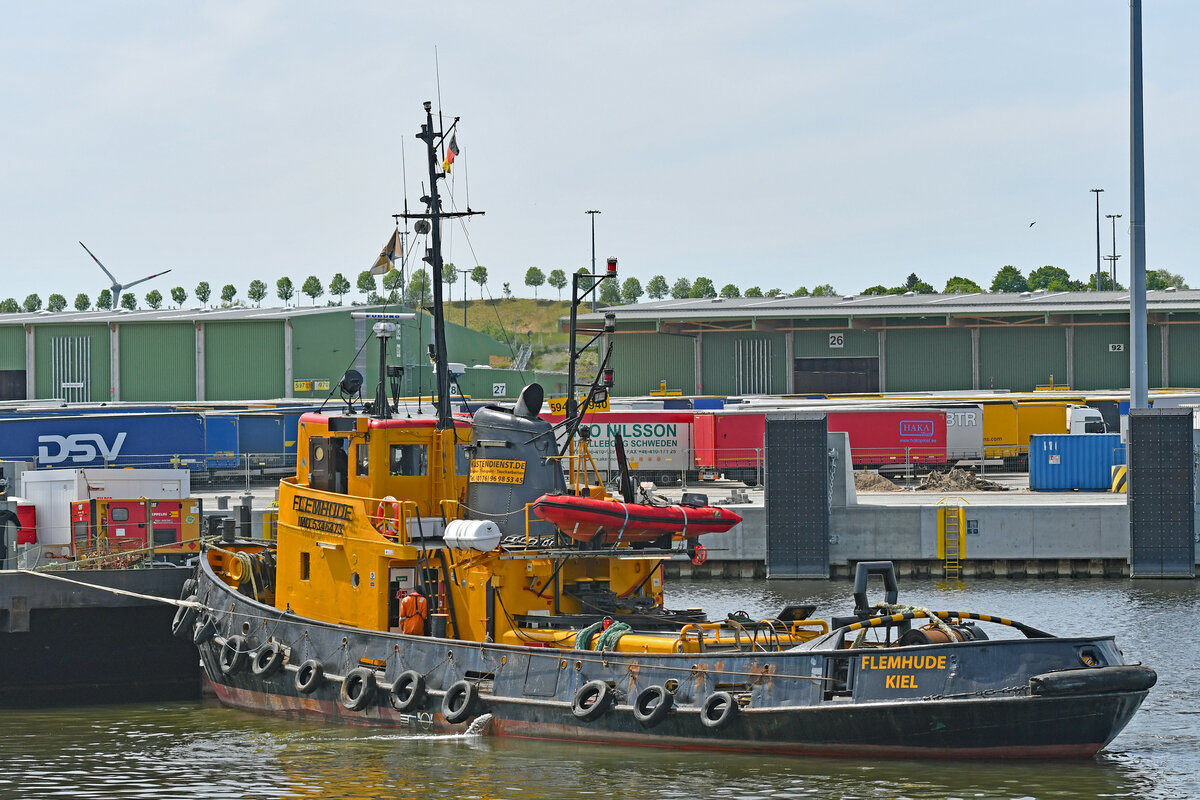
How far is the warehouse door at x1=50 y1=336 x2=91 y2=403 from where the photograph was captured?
6194 cm

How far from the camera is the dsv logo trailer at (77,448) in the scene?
41.9 m

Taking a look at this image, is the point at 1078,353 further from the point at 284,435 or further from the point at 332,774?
the point at 332,774

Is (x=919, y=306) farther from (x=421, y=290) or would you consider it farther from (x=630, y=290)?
Answer: (x=630, y=290)

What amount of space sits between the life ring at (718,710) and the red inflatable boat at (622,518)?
8.08ft

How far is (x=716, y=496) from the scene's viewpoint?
130 feet

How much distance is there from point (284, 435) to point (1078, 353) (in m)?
33.3

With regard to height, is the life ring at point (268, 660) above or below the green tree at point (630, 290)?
below

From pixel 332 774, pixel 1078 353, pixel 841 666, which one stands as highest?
pixel 1078 353

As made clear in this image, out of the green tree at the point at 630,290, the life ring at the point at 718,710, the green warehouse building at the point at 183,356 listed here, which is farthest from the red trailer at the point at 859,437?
the green tree at the point at 630,290

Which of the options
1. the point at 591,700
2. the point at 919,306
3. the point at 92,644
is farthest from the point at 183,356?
the point at 591,700

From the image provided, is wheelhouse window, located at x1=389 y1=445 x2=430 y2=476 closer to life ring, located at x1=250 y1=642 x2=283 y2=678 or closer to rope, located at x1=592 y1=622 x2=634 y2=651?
life ring, located at x1=250 y1=642 x2=283 y2=678

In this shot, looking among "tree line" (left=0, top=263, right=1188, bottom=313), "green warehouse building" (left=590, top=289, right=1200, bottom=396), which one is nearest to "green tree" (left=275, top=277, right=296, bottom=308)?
"tree line" (left=0, top=263, right=1188, bottom=313)

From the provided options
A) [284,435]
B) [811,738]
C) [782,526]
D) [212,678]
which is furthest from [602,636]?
[284,435]

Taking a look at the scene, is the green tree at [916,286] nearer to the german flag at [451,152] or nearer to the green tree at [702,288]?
the green tree at [702,288]
